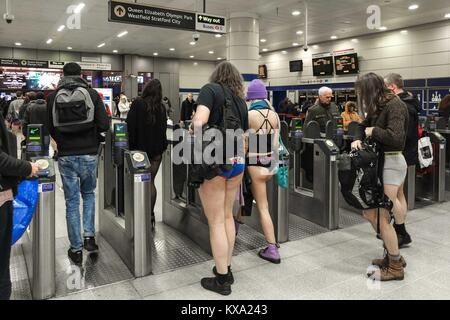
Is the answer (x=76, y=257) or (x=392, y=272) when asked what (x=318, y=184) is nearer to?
(x=392, y=272)

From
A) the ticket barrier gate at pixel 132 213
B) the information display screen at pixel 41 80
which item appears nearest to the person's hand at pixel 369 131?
the ticket barrier gate at pixel 132 213

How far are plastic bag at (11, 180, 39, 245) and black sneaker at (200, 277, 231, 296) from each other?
3.81ft

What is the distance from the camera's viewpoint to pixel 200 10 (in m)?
8.98

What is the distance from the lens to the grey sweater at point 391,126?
8.64 feet

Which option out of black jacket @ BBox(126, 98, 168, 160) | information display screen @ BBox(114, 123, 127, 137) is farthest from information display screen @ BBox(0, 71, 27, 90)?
information display screen @ BBox(114, 123, 127, 137)

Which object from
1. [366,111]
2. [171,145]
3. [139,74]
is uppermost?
[139,74]

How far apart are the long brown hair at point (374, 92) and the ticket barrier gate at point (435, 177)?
2887mm

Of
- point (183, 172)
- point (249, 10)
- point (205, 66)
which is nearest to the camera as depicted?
point (183, 172)

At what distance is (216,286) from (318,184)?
2028 mm

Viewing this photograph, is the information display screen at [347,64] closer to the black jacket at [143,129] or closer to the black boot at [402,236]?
the black boot at [402,236]

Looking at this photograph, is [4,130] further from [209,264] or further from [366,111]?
[366,111]

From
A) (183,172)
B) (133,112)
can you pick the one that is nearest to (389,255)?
(183,172)

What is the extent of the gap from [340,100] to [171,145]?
33.8 feet

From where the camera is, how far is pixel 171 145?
414 centimetres
